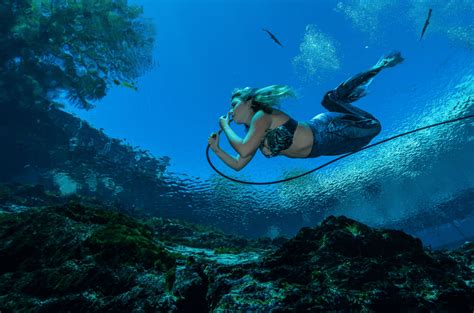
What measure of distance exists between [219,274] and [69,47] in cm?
1963

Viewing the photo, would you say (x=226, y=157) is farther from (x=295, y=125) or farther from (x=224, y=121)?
(x=295, y=125)

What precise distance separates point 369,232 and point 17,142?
22.4 meters

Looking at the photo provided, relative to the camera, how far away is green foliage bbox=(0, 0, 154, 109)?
15.1m

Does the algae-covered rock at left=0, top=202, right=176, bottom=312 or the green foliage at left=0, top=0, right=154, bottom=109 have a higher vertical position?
the green foliage at left=0, top=0, right=154, bottom=109

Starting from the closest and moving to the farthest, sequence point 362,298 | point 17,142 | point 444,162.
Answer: point 362,298
point 17,142
point 444,162

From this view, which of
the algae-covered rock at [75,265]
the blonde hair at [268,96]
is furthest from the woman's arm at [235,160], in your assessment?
the algae-covered rock at [75,265]

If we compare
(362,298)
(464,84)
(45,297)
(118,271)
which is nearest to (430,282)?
(362,298)

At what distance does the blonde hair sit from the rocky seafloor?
5.61ft

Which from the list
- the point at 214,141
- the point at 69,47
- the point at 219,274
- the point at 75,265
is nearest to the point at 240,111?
the point at 214,141

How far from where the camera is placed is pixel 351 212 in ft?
111

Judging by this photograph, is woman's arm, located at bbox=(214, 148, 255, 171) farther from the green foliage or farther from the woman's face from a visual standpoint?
the green foliage

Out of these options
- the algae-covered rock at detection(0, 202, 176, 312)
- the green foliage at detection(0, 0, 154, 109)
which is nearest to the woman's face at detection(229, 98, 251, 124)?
the algae-covered rock at detection(0, 202, 176, 312)

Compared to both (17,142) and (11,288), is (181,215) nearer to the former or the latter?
(17,142)

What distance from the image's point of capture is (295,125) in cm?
354
